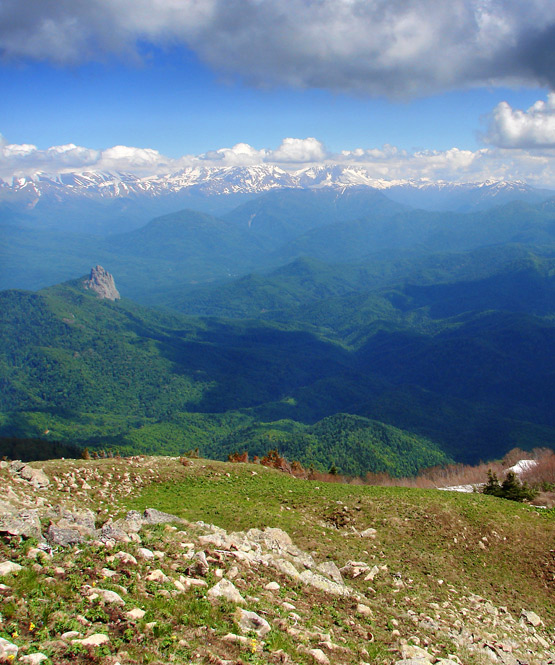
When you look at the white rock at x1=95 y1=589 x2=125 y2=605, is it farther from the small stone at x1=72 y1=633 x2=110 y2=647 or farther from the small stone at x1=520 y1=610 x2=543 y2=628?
the small stone at x1=520 y1=610 x2=543 y2=628

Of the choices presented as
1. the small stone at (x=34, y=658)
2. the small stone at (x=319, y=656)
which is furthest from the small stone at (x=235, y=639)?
the small stone at (x=34, y=658)

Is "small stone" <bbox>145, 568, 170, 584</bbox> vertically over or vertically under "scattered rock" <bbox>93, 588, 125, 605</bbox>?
under

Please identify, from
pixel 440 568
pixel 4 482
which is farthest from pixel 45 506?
pixel 440 568

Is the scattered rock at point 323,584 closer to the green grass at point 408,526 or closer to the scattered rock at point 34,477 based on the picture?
the green grass at point 408,526

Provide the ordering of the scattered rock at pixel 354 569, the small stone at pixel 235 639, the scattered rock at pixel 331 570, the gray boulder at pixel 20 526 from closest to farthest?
the small stone at pixel 235 639 < the gray boulder at pixel 20 526 < the scattered rock at pixel 331 570 < the scattered rock at pixel 354 569

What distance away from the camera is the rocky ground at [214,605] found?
9867 millimetres

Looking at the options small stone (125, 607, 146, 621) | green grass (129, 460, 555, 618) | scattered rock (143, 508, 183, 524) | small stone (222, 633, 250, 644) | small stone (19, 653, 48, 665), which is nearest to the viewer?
small stone (19, 653, 48, 665)

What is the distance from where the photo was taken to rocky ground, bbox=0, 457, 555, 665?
987 cm

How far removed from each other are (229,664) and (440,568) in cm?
1711

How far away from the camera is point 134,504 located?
27.4 m

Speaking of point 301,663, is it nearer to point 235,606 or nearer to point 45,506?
point 235,606

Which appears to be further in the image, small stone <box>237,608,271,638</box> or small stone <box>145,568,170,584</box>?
small stone <box>145,568,170,584</box>

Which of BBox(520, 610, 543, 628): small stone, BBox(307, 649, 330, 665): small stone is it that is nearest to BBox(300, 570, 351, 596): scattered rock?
BBox(307, 649, 330, 665): small stone

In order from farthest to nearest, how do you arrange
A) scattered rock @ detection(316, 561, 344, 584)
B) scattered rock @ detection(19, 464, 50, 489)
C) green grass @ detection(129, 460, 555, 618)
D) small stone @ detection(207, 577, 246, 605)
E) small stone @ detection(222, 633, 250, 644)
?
1. scattered rock @ detection(19, 464, 50, 489)
2. green grass @ detection(129, 460, 555, 618)
3. scattered rock @ detection(316, 561, 344, 584)
4. small stone @ detection(207, 577, 246, 605)
5. small stone @ detection(222, 633, 250, 644)
